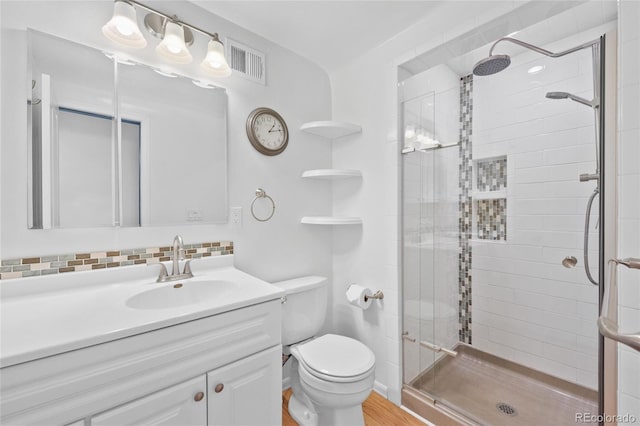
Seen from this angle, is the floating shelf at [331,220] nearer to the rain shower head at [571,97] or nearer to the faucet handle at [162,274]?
the faucet handle at [162,274]

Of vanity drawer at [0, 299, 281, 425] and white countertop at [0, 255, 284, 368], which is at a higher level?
white countertop at [0, 255, 284, 368]

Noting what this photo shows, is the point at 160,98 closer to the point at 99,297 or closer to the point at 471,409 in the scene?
the point at 99,297

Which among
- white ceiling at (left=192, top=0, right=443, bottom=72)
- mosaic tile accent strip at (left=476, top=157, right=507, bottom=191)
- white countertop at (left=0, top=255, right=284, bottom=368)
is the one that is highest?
white ceiling at (left=192, top=0, right=443, bottom=72)

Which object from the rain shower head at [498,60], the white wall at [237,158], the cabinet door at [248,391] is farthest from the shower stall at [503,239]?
the cabinet door at [248,391]

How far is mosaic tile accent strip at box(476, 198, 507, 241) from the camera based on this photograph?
1690 millimetres

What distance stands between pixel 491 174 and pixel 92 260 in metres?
2.15

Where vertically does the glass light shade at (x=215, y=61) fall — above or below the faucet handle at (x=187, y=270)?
above

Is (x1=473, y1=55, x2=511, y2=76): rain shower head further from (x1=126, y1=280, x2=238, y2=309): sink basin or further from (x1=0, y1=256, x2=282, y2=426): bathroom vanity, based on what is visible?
(x1=126, y1=280, x2=238, y2=309): sink basin

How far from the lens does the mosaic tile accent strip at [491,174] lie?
168cm

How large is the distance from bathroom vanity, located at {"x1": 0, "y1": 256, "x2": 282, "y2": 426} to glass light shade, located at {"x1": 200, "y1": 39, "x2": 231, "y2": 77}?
1068 millimetres

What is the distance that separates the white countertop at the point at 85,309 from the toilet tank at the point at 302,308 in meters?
0.38

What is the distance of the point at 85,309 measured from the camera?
934mm

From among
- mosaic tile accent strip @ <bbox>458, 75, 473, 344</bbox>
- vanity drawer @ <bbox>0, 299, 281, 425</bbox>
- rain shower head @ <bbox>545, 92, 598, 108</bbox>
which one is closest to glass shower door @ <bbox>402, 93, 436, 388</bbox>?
mosaic tile accent strip @ <bbox>458, 75, 473, 344</bbox>
